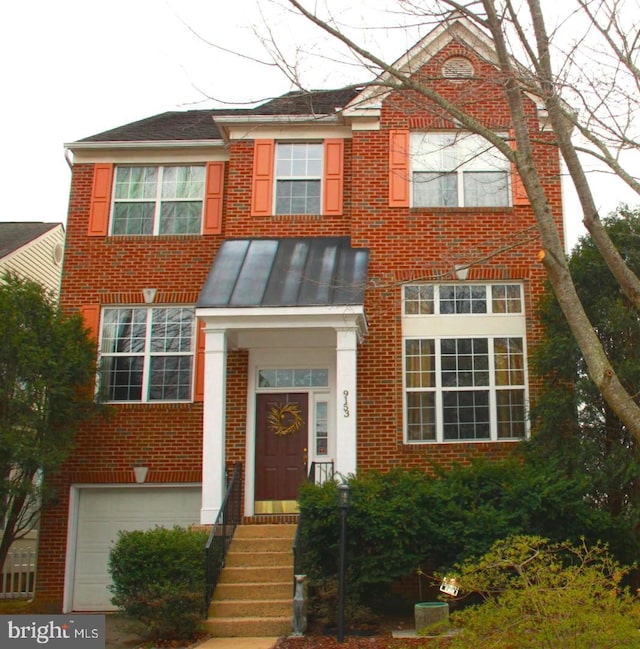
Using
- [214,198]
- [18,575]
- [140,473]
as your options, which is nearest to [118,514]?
[140,473]

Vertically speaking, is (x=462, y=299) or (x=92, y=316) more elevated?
(x=462, y=299)

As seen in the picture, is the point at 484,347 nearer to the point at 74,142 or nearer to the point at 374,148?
the point at 374,148

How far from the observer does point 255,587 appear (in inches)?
391

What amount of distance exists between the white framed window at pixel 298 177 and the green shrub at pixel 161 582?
6357 millimetres

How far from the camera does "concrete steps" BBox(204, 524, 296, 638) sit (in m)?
9.37

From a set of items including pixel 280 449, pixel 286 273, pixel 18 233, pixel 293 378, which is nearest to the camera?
pixel 286 273

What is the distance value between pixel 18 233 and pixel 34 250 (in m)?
1.20

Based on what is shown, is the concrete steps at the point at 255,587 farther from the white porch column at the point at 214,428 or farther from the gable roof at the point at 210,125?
the gable roof at the point at 210,125

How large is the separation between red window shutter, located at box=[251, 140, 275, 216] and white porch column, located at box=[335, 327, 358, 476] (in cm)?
329

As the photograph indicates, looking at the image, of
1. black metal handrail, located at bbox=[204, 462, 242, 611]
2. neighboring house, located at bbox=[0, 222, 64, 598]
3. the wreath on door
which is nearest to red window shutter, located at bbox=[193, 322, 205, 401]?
the wreath on door

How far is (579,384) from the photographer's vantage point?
1094 centimetres

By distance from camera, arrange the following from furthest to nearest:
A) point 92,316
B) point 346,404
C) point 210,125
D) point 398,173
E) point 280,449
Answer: point 210,125 → point 92,316 → point 398,173 → point 280,449 → point 346,404

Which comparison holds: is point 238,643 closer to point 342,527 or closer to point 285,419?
point 342,527

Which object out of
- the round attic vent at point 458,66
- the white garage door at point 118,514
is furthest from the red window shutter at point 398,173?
the white garage door at point 118,514
